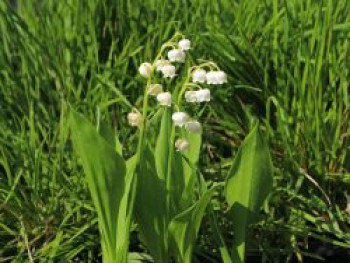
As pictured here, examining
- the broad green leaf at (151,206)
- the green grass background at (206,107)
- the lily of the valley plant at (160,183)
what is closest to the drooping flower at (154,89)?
the lily of the valley plant at (160,183)

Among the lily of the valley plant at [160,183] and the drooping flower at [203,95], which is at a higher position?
the drooping flower at [203,95]

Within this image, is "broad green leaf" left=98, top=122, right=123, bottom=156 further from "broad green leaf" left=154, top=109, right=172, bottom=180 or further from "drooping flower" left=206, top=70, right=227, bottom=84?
"drooping flower" left=206, top=70, right=227, bottom=84

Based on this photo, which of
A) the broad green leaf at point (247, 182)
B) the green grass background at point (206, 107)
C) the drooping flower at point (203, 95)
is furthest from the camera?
the green grass background at point (206, 107)

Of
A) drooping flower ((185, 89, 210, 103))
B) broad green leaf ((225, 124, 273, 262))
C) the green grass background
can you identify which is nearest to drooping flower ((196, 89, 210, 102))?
drooping flower ((185, 89, 210, 103))

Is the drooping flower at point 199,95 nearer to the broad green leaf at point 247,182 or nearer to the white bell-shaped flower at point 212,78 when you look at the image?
the white bell-shaped flower at point 212,78

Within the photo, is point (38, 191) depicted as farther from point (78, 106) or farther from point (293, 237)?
point (293, 237)

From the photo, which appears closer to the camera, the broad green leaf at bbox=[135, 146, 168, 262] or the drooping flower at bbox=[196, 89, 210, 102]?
the drooping flower at bbox=[196, 89, 210, 102]

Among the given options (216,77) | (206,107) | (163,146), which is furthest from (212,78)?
(206,107)
